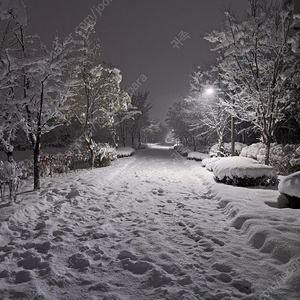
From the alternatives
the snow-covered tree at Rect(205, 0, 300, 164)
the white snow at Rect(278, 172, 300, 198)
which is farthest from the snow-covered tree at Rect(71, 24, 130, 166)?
the white snow at Rect(278, 172, 300, 198)

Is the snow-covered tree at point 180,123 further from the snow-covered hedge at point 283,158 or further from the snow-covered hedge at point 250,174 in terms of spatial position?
the snow-covered hedge at point 250,174

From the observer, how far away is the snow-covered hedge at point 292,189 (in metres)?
5.07

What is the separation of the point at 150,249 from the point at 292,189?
3848mm

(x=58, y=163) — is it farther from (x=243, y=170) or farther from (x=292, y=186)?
(x=292, y=186)

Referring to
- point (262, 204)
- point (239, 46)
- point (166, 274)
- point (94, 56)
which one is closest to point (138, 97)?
point (94, 56)

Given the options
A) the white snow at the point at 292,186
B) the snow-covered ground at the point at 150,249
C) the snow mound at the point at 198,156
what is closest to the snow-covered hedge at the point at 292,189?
the white snow at the point at 292,186

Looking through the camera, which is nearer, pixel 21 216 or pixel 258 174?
pixel 21 216

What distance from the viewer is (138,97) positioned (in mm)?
37531

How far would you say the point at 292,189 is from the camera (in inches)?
204

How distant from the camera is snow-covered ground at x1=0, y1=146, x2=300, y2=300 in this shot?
8.96 ft

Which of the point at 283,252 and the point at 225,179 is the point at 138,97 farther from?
the point at 283,252

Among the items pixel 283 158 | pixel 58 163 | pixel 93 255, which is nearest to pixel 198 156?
pixel 283 158

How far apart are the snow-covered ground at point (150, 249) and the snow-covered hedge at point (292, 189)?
362mm

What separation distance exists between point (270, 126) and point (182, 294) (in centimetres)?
853
